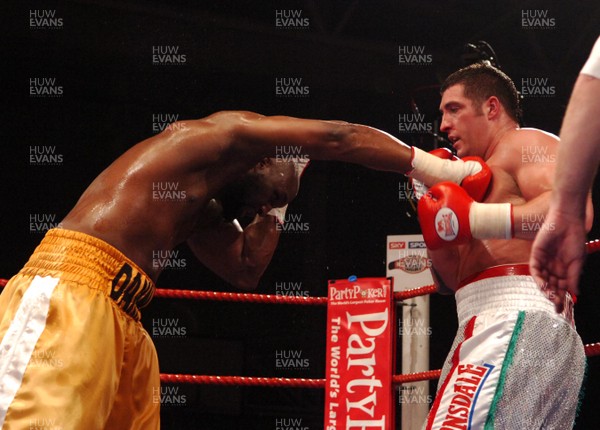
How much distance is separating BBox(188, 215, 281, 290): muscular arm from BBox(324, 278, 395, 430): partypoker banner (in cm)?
77

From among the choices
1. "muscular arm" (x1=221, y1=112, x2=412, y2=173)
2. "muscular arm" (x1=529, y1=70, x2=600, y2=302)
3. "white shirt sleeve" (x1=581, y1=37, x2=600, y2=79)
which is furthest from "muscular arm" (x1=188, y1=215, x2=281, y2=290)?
"white shirt sleeve" (x1=581, y1=37, x2=600, y2=79)

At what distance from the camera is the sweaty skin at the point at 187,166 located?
183 cm

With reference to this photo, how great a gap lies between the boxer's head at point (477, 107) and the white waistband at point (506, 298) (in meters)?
0.53

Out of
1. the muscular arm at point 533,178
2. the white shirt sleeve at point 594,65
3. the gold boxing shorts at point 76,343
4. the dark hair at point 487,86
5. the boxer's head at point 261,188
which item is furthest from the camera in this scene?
the dark hair at point 487,86

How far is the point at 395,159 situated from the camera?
1969 mm

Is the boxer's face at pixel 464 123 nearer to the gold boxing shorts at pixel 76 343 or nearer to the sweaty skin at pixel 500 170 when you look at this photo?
the sweaty skin at pixel 500 170

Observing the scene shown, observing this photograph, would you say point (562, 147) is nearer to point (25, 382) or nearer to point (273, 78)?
point (25, 382)

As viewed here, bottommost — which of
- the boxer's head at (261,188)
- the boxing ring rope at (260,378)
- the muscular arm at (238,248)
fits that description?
the boxing ring rope at (260,378)

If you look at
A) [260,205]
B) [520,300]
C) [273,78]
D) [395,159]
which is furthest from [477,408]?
[273,78]

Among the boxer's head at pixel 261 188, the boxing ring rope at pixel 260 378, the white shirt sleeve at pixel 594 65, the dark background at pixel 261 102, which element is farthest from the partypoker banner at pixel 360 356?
the dark background at pixel 261 102

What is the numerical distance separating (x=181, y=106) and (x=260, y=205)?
396cm

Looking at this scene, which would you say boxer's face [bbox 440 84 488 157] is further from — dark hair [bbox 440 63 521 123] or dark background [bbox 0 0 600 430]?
dark background [bbox 0 0 600 430]

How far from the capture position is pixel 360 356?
2.96 m

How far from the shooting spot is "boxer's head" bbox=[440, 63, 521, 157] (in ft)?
7.29
